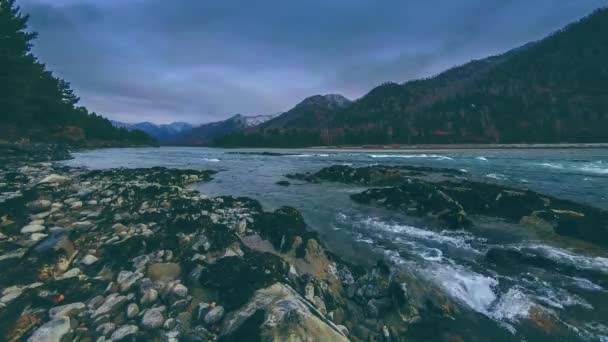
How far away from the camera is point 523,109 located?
137500 millimetres

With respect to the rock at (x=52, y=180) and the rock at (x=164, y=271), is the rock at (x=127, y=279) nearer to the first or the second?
the rock at (x=164, y=271)

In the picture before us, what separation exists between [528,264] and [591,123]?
549ft

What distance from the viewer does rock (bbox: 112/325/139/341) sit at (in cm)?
336

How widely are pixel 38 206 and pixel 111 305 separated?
7.88 m

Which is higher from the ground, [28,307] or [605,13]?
[605,13]

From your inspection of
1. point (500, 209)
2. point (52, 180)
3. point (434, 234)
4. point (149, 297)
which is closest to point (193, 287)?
point (149, 297)

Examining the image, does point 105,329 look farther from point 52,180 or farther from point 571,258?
point 52,180

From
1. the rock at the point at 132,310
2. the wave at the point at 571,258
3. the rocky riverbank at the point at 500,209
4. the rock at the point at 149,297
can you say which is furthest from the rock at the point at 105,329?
the rocky riverbank at the point at 500,209

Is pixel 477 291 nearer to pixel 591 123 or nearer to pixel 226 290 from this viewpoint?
pixel 226 290

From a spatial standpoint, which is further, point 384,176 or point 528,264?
point 384,176

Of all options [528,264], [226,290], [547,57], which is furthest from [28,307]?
[547,57]

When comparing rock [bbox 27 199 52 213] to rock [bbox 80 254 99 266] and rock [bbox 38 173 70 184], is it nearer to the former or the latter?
rock [bbox 80 254 99 266]

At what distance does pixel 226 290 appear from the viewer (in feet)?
14.9

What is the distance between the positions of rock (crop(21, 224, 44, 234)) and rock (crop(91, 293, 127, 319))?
4.76 metres
